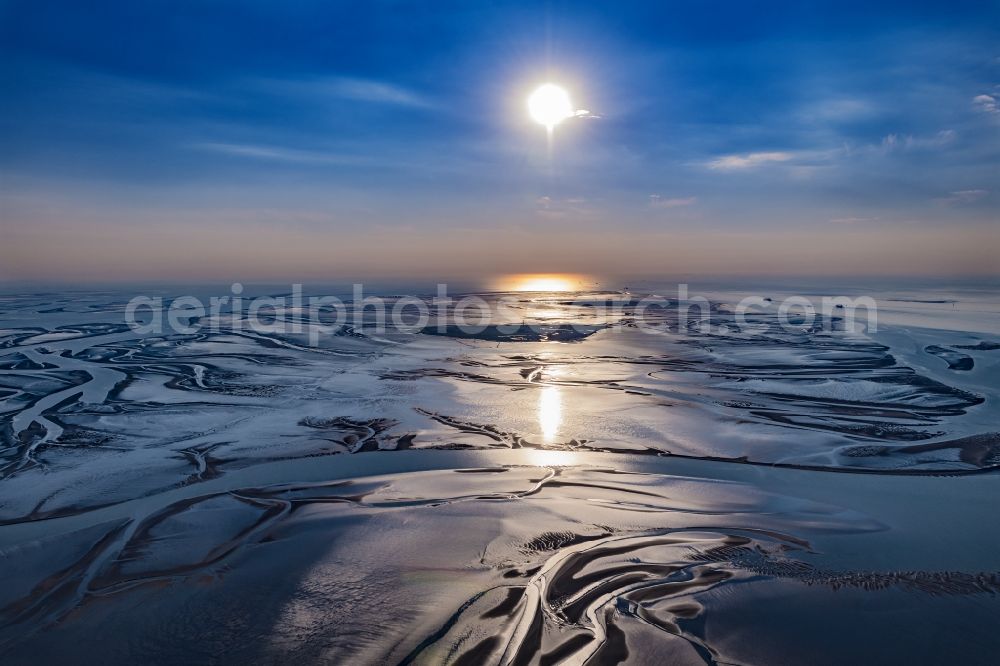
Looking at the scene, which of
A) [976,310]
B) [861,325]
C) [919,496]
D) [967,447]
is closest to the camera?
[919,496]

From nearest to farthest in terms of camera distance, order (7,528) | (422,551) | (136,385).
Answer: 1. (422,551)
2. (7,528)
3. (136,385)

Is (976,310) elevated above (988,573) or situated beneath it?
elevated above

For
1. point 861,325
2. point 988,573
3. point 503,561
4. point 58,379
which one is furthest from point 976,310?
point 58,379

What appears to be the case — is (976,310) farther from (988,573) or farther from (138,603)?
(138,603)

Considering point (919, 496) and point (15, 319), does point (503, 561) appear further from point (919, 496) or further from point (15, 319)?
point (15, 319)

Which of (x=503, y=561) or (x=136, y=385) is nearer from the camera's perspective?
(x=503, y=561)

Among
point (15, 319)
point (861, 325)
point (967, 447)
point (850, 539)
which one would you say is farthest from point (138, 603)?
point (15, 319)
